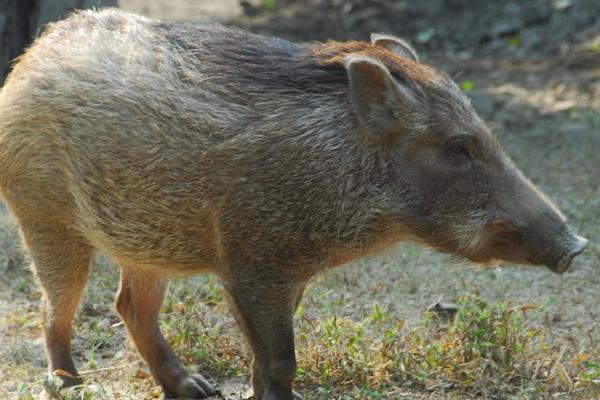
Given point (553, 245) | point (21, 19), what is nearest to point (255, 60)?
point (553, 245)

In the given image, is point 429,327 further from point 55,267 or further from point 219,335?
point 55,267

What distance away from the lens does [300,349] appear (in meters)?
5.10

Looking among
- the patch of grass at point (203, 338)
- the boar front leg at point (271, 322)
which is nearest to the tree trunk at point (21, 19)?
the patch of grass at point (203, 338)

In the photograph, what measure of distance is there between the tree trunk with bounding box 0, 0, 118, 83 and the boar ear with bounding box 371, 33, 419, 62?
3.45m

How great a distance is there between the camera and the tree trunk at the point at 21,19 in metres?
7.75

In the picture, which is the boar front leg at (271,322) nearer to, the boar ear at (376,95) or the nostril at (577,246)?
the boar ear at (376,95)

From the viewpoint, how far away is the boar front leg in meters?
4.40

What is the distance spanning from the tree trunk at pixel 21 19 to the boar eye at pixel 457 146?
418cm

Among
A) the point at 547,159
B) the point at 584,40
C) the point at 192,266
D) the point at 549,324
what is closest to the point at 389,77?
the point at 192,266

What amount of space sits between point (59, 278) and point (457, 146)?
1.98m

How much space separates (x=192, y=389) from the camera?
196 inches

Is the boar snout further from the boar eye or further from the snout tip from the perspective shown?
the boar eye

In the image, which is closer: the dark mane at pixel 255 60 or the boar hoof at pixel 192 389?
the dark mane at pixel 255 60

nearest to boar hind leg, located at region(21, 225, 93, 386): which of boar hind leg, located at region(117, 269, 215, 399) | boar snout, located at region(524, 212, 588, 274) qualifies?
boar hind leg, located at region(117, 269, 215, 399)
